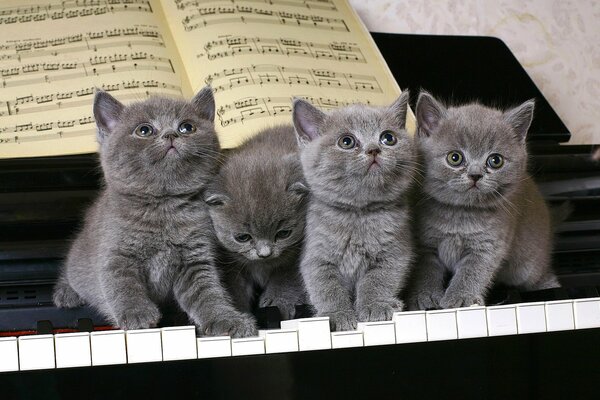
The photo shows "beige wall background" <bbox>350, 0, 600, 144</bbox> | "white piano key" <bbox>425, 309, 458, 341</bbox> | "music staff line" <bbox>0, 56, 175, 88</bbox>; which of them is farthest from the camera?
"beige wall background" <bbox>350, 0, 600, 144</bbox>

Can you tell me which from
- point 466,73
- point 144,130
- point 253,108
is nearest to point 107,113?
point 144,130

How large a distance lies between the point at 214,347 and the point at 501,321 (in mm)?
490

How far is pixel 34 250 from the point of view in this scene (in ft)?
5.65

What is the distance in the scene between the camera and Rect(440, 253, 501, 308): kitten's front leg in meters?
1.60

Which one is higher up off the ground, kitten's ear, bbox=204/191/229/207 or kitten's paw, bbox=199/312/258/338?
kitten's ear, bbox=204/191/229/207

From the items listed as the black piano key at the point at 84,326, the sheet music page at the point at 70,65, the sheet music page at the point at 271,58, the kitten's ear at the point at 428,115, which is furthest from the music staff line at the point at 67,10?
the black piano key at the point at 84,326

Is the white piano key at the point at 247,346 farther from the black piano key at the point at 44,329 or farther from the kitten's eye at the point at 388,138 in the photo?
the kitten's eye at the point at 388,138

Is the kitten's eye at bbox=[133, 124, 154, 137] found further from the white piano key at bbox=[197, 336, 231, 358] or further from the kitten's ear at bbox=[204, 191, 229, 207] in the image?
the white piano key at bbox=[197, 336, 231, 358]

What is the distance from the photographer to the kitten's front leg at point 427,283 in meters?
1.64

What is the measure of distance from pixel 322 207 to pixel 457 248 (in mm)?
326

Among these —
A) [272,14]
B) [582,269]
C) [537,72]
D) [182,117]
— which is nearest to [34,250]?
[182,117]

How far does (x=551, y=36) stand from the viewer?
3363 millimetres

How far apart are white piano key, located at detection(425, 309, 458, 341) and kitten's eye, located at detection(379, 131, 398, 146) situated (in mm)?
408

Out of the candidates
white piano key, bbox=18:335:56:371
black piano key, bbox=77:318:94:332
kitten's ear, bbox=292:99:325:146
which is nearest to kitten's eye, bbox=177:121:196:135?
kitten's ear, bbox=292:99:325:146
